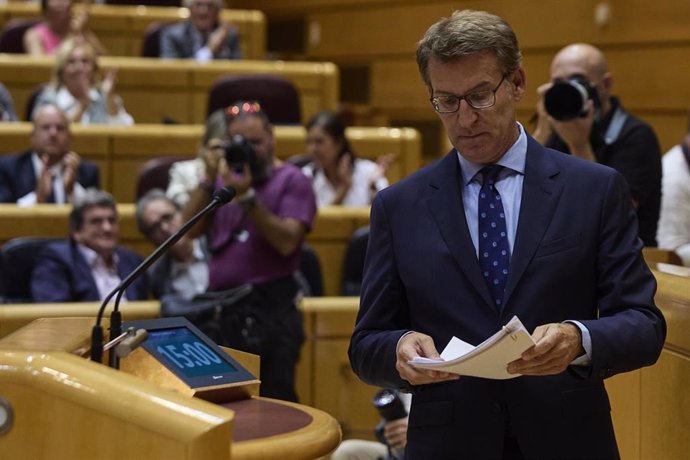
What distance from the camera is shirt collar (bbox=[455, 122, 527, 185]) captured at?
1.47 metres

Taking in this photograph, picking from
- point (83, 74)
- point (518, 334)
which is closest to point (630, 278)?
point (518, 334)

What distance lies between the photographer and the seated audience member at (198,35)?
225 inches

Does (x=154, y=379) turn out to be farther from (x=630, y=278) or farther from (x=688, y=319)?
(x=688, y=319)

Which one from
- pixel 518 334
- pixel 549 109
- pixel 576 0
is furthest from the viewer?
pixel 576 0

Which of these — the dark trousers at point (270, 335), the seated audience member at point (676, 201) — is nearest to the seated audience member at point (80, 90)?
the dark trousers at point (270, 335)

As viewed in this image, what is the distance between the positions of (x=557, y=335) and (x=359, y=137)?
11.7 ft

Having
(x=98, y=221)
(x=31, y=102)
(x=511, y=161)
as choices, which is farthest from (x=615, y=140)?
(x=31, y=102)

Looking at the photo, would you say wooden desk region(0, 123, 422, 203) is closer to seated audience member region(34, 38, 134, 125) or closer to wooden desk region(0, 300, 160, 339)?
seated audience member region(34, 38, 134, 125)

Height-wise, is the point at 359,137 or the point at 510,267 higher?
the point at 510,267

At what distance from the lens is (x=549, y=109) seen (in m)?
2.44

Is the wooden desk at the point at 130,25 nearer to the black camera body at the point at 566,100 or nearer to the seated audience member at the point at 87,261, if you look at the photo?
the seated audience member at the point at 87,261

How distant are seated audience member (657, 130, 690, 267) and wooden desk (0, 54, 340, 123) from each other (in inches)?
103

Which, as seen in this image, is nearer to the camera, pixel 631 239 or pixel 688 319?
pixel 631 239

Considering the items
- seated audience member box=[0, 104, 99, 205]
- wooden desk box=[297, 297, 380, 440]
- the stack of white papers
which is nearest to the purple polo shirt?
wooden desk box=[297, 297, 380, 440]
